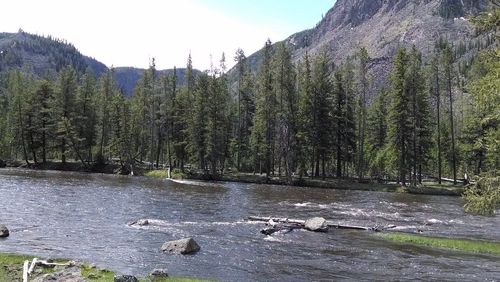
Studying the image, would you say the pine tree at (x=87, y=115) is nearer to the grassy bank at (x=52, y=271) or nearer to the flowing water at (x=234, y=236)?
the flowing water at (x=234, y=236)

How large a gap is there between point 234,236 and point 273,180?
47.4 m

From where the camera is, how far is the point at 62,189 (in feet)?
172

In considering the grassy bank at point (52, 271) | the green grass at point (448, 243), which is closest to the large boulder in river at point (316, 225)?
the green grass at point (448, 243)

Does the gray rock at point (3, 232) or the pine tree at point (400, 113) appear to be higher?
the pine tree at point (400, 113)

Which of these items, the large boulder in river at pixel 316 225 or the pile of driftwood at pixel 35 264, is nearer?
the pile of driftwood at pixel 35 264

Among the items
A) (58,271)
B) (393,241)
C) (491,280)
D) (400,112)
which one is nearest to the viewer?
(58,271)

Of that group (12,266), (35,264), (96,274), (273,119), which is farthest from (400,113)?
(12,266)

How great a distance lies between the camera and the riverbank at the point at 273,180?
68675 mm

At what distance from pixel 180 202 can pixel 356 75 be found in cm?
5402

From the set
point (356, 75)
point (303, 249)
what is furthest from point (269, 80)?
point (303, 249)

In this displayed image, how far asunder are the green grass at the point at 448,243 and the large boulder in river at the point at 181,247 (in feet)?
41.7

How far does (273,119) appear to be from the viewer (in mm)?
81812

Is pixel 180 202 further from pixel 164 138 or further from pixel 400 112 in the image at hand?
pixel 164 138

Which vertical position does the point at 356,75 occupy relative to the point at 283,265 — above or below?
above
